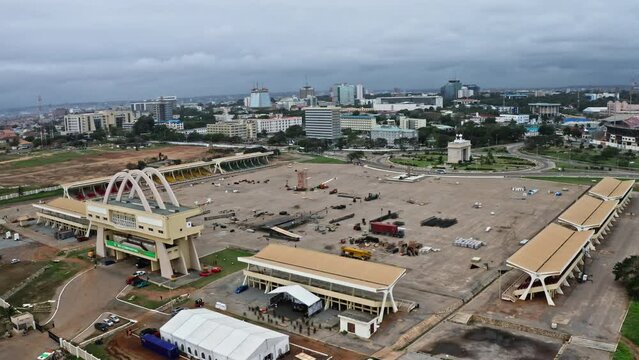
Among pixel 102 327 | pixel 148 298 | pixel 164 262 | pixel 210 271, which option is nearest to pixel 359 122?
pixel 210 271

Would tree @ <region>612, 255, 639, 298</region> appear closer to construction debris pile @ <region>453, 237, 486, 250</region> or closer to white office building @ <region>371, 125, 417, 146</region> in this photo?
construction debris pile @ <region>453, 237, 486, 250</region>

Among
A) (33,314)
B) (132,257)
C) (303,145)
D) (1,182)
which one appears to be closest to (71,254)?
(132,257)

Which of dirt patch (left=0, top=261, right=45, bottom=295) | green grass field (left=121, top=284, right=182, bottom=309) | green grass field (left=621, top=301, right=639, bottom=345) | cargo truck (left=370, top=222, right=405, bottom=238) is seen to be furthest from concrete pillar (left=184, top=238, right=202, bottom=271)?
green grass field (left=621, top=301, right=639, bottom=345)

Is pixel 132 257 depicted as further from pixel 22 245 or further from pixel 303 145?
pixel 303 145

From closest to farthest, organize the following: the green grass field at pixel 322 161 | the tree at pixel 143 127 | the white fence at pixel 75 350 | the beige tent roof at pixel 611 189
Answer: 1. the white fence at pixel 75 350
2. the beige tent roof at pixel 611 189
3. the green grass field at pixel 322 161
4. the tree at pixel 143 127

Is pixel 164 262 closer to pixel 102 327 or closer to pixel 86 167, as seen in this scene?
pixel 102 327

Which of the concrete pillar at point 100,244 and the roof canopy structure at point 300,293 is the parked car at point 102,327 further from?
the concrete pillar at point 100,244

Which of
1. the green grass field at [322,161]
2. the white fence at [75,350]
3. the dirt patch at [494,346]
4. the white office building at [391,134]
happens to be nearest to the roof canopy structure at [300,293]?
the dirt patch at [494,346]
